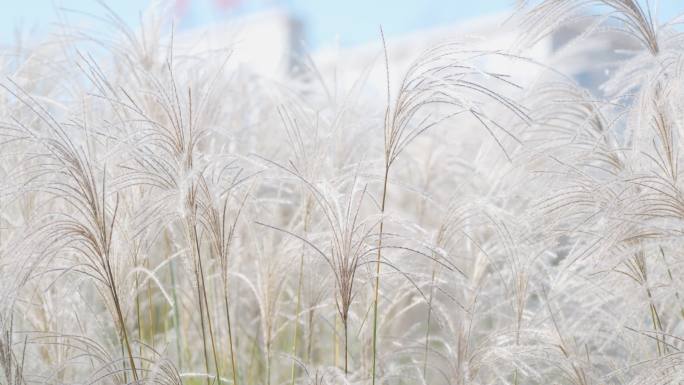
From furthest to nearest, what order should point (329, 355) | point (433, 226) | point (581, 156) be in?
1. point (433, 226)
2. point (329, 355)
3. point (581, 156)

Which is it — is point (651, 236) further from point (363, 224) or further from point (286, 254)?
point (286, 254)

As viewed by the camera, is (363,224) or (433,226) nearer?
(363,224)

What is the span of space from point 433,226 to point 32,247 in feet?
5.97

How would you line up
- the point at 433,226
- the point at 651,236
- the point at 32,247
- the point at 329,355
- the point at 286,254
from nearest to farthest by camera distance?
the point at 32,247 < the point at 651,236 < the point at 286,254 < the point at 329,355 < the point at 433,226

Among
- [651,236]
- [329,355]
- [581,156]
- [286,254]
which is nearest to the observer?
[651,236]

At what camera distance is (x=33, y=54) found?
5.87 feet

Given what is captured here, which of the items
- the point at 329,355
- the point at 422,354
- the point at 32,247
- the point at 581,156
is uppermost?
the point at 581,156

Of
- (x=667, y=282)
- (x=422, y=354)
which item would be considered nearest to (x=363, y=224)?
(x=422, y=354)

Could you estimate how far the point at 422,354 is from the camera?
67.6 inches

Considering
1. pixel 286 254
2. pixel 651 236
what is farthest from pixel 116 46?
pixel 651 236

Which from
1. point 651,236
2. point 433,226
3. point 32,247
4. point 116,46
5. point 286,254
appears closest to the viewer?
point 32,247

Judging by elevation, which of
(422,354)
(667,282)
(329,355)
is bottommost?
(329,355)

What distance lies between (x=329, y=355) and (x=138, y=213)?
1.35 meters

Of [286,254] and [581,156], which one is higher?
[581,156]
